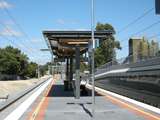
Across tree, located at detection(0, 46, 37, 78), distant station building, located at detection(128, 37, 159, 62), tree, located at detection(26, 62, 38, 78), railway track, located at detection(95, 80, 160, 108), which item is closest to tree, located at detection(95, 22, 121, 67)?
railway track, located at detection(95, 80, 160, 108)

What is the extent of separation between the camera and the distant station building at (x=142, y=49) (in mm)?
28323

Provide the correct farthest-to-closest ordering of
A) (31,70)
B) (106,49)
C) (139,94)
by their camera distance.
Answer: (31,70) < (106,49) < (139,94)

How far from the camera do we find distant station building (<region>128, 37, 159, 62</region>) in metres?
28.3

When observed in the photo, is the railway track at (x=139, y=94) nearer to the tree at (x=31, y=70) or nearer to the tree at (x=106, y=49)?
the tree at (x=106, y=49)

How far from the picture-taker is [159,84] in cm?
2452

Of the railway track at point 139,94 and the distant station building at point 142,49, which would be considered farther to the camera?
the distant station building at point 142,49

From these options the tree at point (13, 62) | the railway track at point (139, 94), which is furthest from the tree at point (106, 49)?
the tree at point (13, 62)

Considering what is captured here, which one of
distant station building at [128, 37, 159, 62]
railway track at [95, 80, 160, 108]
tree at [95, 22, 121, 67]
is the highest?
tree at [95, 22, 121, 67]

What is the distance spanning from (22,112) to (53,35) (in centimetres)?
1037

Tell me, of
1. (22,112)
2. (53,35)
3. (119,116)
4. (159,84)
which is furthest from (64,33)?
(119,116)

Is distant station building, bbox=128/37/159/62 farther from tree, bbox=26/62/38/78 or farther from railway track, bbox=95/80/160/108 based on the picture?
tree, bbox=26/62/38/78

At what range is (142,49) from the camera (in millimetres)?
32281

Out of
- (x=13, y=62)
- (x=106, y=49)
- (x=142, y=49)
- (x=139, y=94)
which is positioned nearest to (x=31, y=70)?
(x=13, y=62)

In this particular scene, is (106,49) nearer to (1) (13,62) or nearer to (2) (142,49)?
(2) (142,49)
